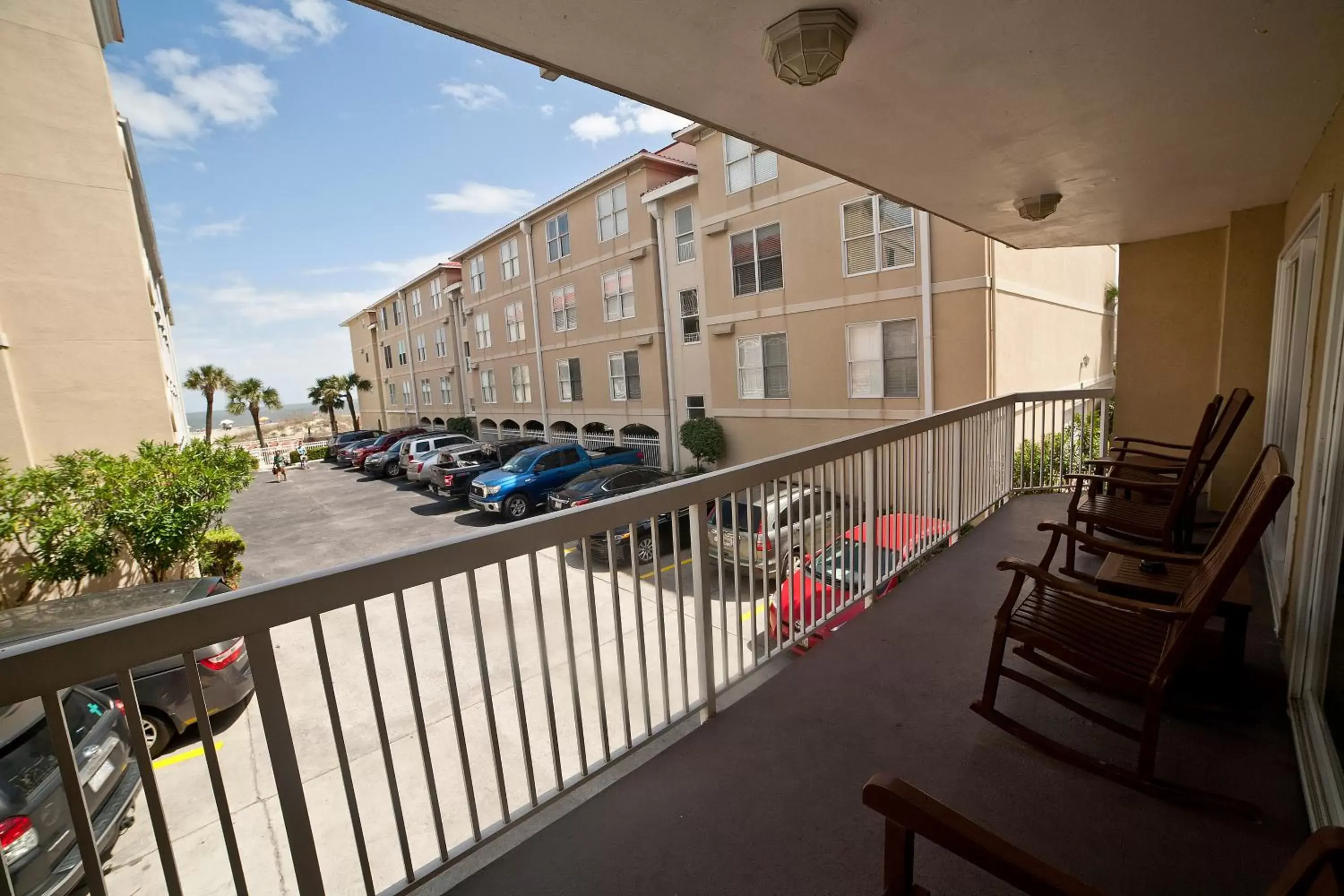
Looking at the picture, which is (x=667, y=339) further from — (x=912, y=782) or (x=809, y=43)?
(x=912, y=782)

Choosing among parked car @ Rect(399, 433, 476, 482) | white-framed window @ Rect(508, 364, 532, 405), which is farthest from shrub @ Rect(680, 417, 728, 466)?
white-framed window @ Rect(508, 364, 532, 405)

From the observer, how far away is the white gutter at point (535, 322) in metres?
17.9

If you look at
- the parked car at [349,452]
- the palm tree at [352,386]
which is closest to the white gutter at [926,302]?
the parked car at [349,452]

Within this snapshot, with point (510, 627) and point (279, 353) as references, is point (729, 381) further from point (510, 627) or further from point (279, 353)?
point (279, 353)

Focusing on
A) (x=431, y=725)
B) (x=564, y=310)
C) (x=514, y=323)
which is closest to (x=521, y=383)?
(x=514, y=323)

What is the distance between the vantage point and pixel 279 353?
37781 millimetres

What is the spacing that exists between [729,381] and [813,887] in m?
11.7

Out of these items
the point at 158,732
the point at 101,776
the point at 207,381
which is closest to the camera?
the point at 101,776

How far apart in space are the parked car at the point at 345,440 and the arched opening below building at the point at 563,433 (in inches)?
424

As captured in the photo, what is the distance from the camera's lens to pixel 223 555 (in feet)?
25.5

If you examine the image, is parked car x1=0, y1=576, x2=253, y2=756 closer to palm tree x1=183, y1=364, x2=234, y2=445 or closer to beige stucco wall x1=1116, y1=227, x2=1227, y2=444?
beige stucco wall x1=1116, y1=227, x2=1227, y2=444

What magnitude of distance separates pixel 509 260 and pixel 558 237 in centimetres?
321

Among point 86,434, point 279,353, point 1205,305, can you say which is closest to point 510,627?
point 1205,305

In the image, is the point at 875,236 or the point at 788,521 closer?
the point at 788,521
